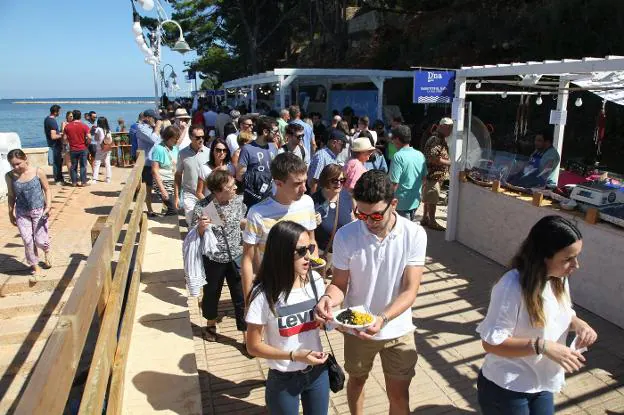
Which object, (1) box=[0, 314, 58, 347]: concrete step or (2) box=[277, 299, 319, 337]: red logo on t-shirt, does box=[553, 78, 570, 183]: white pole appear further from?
(1) box=[0, 314, 58, 347]: concrete step

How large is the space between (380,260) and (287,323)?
2.01ft

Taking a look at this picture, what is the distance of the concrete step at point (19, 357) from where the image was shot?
5188 millimetres

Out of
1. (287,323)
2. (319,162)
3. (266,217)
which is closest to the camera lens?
(287,323)

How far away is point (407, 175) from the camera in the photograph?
6.05 meters

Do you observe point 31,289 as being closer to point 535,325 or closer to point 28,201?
point 28,201

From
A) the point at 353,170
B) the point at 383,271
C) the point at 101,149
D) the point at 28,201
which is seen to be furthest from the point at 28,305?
the point at 101,149

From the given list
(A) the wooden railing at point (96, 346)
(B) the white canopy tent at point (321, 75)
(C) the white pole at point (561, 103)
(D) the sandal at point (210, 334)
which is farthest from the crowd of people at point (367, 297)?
(B) the white canopy tent at point (321, 75)

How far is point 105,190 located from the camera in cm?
1241

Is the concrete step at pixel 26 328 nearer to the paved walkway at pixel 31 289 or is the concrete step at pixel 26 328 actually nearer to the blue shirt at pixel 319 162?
the paved walkway at pixel 31 289

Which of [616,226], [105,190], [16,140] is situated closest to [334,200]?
[616,226]

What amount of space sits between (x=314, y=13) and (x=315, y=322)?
104 feet

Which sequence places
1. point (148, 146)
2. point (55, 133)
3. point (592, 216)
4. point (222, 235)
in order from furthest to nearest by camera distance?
point (55, 133)
point (148, 146)
point (592, 216)
point (222, 235)

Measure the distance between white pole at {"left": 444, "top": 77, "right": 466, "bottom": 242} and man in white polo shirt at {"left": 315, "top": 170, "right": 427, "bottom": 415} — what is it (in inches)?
181

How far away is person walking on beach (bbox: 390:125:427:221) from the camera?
604 cm
